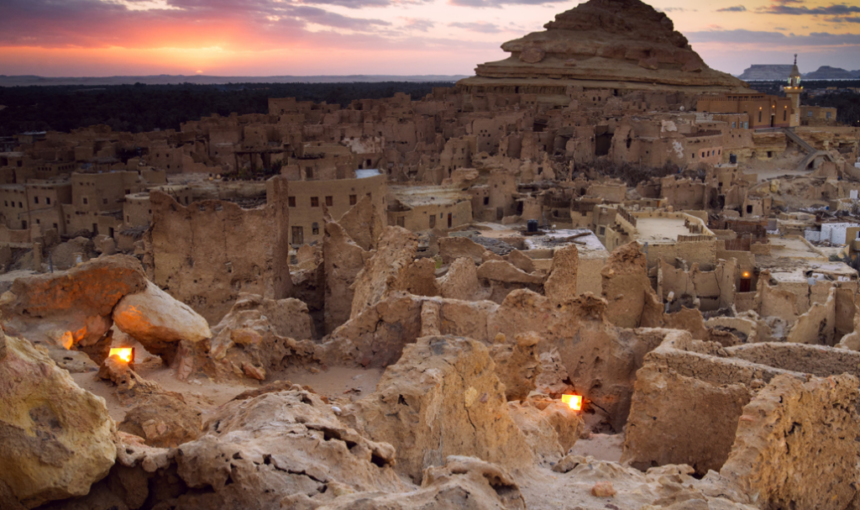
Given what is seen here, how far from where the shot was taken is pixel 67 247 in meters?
27.4

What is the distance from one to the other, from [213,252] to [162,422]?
20.2ft

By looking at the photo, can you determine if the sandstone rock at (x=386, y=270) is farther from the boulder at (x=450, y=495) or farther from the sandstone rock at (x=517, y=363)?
the boulder at (x=450, y=495)

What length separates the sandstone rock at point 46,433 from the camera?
151 inches

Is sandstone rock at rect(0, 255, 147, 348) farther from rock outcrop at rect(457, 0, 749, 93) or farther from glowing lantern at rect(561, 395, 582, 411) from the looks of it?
rock outcrop at rect(457, 0, 749, 93)

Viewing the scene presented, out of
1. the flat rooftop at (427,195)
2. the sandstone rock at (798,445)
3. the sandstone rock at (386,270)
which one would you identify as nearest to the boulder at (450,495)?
the sandstone rock at (798,445)

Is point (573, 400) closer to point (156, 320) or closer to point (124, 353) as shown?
point (156, 320)

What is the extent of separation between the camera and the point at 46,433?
3.95m

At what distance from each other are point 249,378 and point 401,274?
2.43 meters

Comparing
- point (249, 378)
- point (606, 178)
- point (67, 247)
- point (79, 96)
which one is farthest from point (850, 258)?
point (79, 96)

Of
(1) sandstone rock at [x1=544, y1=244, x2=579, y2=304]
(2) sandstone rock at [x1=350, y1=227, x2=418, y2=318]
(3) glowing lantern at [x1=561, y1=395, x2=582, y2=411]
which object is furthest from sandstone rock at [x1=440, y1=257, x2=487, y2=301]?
(3) glowing lantern at [x1=561, y1=395, x2=582, y2=411]

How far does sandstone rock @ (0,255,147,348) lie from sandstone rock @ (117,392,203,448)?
1.72 meters

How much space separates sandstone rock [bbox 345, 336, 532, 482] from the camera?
17.4ft

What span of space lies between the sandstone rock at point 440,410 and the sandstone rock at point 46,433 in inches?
67.2

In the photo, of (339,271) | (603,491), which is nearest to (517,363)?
(603,491)
